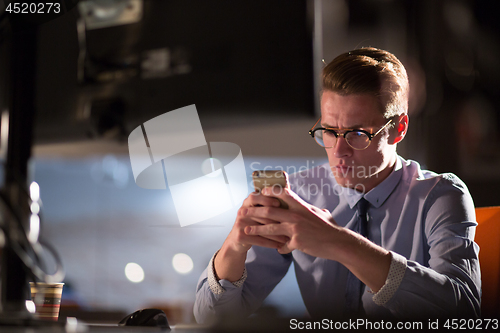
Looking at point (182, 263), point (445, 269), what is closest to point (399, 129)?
point (445, 269)

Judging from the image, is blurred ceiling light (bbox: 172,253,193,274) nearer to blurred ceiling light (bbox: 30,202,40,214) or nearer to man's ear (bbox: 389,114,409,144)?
blurred ceiling light (bbox: 30,202,40,214)

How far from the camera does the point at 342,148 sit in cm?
110

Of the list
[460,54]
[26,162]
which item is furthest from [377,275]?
[26,162]

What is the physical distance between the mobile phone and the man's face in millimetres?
306

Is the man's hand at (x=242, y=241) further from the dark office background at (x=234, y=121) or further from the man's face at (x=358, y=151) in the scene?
the man's face at (x=358, y=151)

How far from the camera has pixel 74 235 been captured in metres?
1.24

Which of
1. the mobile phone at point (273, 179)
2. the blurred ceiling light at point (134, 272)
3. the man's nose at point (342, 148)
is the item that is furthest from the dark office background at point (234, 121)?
the mobile phone at point (273, 179)

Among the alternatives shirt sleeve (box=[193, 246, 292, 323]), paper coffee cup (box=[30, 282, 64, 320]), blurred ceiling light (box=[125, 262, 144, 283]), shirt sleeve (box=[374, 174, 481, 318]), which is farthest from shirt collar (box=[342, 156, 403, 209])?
paper coffee cup (box=[30, 282, 64, 320])

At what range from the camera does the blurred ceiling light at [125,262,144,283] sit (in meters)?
1.21

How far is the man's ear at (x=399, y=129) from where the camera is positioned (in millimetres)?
1141

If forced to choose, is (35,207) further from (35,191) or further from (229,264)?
(229,264)

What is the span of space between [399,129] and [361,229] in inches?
12.9

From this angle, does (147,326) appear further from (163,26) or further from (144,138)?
(163,26)

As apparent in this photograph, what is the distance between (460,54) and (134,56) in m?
1.07
